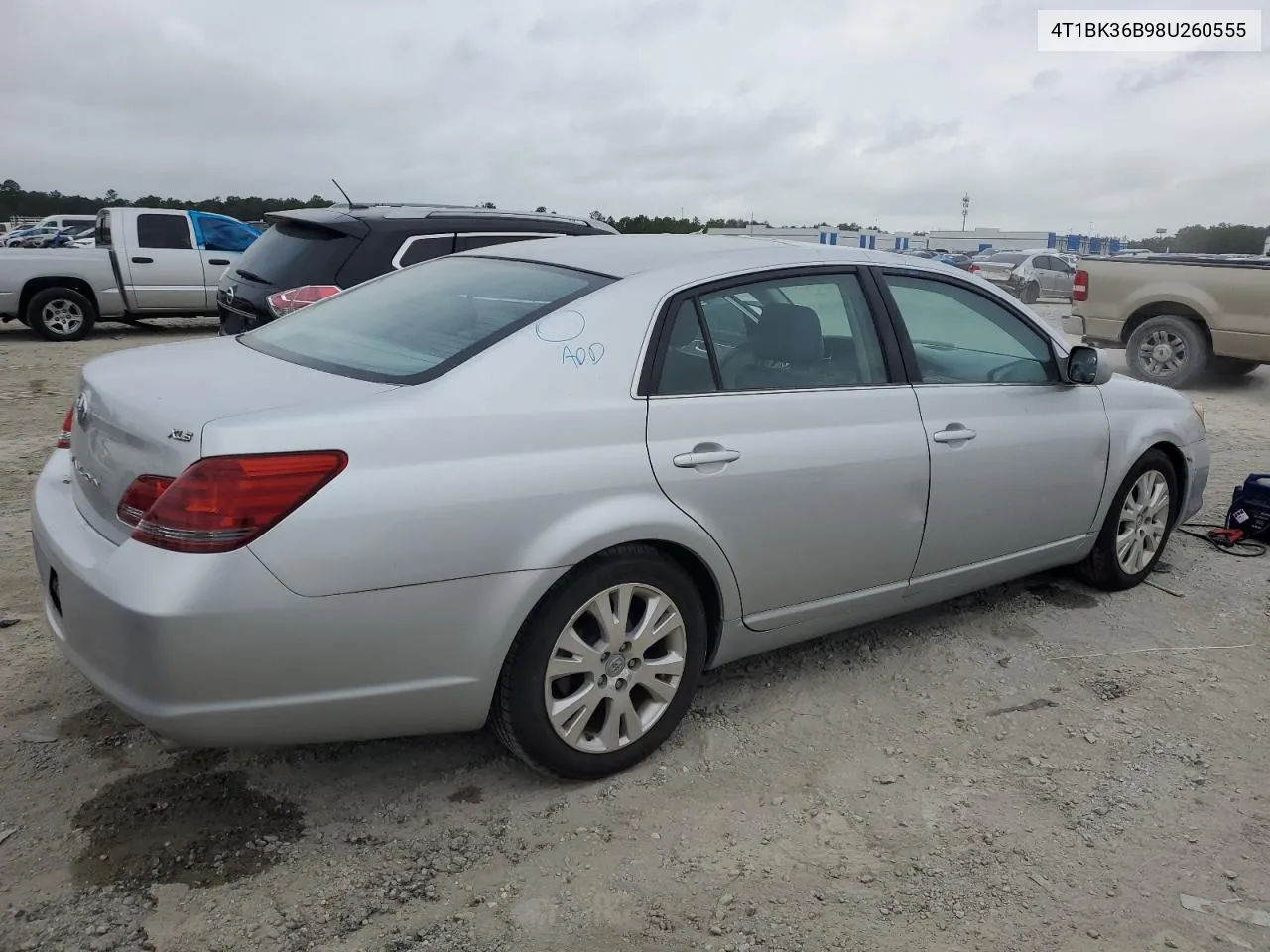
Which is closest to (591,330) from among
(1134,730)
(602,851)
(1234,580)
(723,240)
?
(723,240)

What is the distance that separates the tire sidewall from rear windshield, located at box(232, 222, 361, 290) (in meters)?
4.38

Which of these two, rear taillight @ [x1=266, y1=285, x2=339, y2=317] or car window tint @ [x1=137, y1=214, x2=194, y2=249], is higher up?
car window tint @ [x1=137, y1=214, x2=194, y2=249]

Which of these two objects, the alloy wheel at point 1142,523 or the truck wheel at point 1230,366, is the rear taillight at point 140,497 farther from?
the truck wheel at point 1230,366

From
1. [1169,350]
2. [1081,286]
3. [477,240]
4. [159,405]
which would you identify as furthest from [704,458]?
[1081,286]

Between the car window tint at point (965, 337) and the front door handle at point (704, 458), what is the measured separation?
1013mm

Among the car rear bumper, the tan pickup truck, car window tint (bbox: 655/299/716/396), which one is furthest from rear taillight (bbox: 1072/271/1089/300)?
the car rear bumper

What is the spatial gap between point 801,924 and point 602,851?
0.54 m

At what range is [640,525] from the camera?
277 cm

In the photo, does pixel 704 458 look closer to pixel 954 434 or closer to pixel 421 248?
pixel 954 434

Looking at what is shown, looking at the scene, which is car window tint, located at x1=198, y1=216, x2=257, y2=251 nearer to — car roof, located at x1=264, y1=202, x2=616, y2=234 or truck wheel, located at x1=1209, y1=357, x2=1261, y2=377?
car roof, located at x1=264, y1=202, x2=616, y2=234

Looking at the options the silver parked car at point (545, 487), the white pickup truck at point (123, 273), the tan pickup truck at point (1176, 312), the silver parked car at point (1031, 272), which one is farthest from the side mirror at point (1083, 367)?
the silver parked car at point (1031, 272)

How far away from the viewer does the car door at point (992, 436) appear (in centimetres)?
362

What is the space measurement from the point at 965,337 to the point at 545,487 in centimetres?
205

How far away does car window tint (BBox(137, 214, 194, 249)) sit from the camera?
42.4 feet
